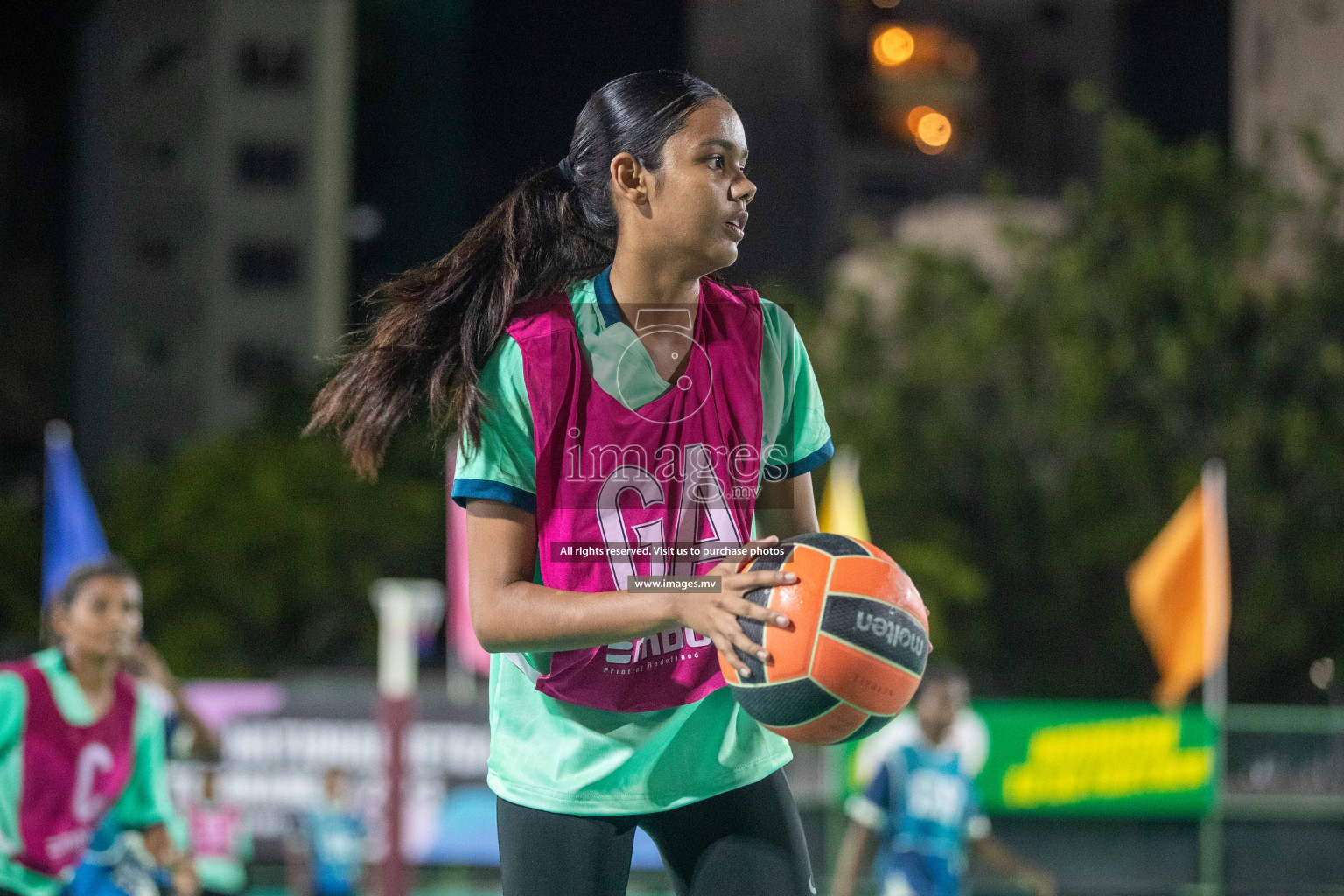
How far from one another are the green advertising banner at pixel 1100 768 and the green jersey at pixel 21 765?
8380 mm

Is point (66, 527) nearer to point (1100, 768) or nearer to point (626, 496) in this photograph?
point (1100, 768)

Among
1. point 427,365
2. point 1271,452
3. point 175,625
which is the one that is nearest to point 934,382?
point 1271,452

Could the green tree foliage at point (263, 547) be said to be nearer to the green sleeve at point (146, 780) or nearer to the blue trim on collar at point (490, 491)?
the green sleeve at point (146, 780)

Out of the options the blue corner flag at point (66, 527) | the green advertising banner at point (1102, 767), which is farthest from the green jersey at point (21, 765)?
the green advertising banner at point (1102, 767)

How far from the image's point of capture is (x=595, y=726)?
2641 mm

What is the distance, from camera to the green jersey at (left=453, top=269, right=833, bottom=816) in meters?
2.59

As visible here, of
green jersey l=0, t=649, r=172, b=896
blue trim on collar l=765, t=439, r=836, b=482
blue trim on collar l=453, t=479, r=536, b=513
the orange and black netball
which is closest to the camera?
the orange and black netball

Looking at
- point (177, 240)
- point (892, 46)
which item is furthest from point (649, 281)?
point (177, 240)

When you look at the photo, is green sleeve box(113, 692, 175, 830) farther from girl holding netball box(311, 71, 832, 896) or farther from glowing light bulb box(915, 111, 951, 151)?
glowing light bulb box(915, 111, 951, 151)

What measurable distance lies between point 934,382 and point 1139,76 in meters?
22.6

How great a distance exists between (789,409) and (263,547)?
40.3m

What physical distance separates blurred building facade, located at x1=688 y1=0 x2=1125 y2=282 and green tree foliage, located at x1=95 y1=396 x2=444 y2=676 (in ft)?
60.7

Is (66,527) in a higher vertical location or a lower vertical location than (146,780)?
higher

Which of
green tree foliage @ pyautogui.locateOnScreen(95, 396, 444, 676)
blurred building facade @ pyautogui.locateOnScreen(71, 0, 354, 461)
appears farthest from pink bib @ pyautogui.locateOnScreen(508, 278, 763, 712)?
blurred building facade @ pyautogui.locateOnScreen(71, 0, 354, 461)
